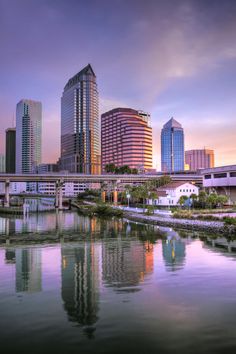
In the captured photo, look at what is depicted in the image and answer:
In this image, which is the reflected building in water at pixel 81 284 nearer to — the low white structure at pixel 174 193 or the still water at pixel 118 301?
the still water at pixel 118 301

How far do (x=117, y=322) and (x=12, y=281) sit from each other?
12998 mm

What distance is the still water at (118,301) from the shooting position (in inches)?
Result: 651

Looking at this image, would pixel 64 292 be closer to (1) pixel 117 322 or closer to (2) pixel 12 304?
(2) pixel 12 304

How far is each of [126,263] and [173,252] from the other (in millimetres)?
9088

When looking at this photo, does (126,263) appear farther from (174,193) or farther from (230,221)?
(174,193)

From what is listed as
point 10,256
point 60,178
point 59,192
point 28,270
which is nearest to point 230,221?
point 10,256

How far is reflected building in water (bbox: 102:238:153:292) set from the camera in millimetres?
28250

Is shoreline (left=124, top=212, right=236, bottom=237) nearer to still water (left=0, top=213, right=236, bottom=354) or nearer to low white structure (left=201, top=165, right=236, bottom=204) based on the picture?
still water (left=0, top=213, right=236, bottom=354)

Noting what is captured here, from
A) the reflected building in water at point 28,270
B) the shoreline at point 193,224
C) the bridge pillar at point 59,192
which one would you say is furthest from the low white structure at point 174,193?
the reflected building in water at point 28,270

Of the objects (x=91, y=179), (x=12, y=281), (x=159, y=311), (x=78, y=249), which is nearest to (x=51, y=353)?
(x=159, y=311)

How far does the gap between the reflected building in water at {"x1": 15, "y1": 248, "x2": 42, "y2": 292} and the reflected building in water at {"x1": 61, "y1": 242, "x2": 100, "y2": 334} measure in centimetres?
227

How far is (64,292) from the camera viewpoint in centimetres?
2483

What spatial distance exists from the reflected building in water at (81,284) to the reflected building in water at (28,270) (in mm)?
2268

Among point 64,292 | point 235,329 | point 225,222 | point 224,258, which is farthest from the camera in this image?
point 225,222
